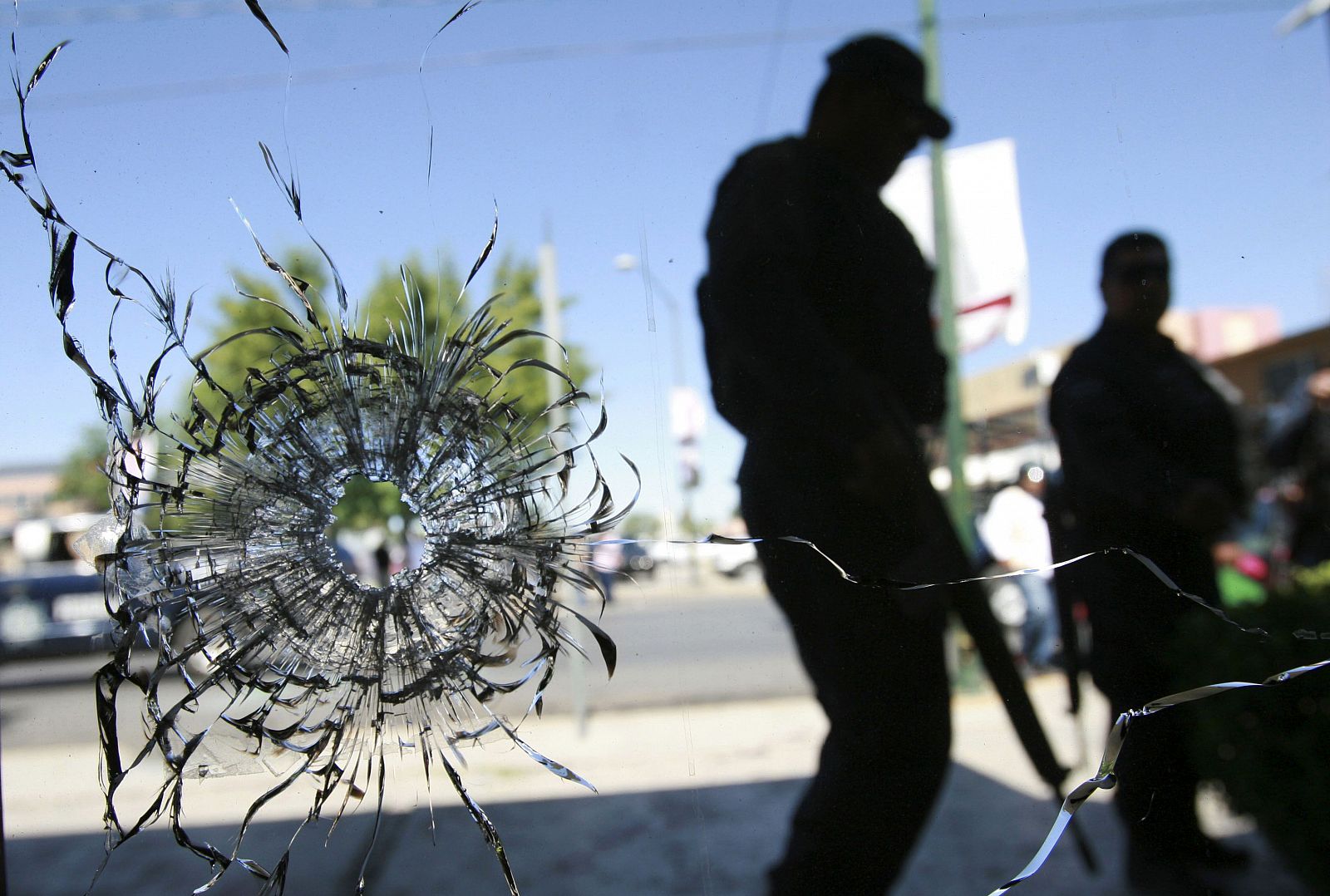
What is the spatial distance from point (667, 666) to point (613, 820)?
0.86 feet

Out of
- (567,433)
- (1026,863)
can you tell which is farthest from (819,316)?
(1026,863)

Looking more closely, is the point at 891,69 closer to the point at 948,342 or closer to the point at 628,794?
the point at 948,342

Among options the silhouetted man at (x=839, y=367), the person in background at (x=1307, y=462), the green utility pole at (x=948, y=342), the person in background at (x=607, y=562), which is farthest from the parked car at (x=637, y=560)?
the person in background at (x=1307, y=462)

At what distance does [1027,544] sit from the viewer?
3.96ft

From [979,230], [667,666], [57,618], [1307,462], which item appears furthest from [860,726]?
[57,618]

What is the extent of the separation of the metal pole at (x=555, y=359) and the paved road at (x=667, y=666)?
2 centimetres

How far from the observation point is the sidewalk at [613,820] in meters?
1.18

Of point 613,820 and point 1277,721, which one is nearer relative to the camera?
point 613,820

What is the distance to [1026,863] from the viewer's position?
1230 mm

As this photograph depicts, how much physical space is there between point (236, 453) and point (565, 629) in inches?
20.1

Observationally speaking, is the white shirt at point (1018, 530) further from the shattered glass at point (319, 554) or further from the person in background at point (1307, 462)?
the shattered glass at point (319, 554)

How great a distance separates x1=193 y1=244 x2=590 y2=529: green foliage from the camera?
3.84 ft

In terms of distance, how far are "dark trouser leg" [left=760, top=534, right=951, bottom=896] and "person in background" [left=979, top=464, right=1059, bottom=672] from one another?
131 millimetres

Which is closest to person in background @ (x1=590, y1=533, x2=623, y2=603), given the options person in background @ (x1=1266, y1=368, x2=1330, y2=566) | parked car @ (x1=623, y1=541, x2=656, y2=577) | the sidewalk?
parked car @ (x1=623, y1=541, x2=656, y2=577)
